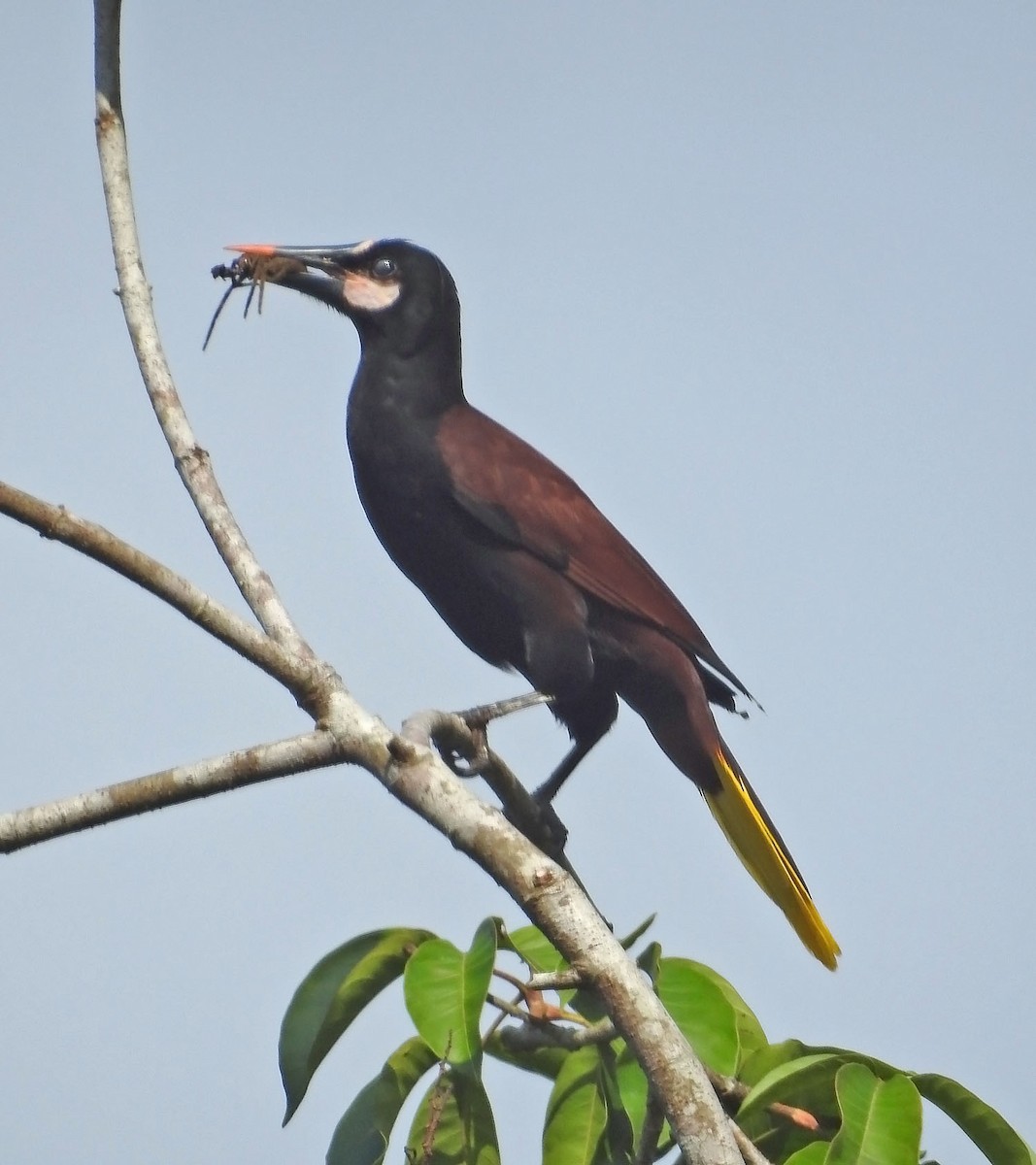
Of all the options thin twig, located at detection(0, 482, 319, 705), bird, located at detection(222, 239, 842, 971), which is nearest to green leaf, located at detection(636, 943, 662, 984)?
thin twig, located at detection(0, 482, 319, 705)

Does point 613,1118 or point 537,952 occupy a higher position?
point 537,952

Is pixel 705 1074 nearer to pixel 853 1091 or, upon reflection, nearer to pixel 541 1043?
pixel 853 1091

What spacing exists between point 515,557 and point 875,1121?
2.01 meters

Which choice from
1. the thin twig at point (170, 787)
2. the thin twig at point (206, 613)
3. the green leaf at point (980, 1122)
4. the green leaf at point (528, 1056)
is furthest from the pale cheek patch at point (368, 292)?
the green leaf at point (980, 1122)

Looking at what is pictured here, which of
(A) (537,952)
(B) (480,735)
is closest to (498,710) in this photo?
(B) (480,735)

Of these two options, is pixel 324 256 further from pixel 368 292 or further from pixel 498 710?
pixel 498 710

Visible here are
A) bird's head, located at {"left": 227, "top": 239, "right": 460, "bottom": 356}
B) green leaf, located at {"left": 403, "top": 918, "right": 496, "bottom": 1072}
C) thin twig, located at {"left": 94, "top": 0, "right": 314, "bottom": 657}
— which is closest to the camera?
green leaf, located at {"left": 403, "top": 918, "right": 496, "bottom": 1072}

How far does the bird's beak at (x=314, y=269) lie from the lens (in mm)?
3773

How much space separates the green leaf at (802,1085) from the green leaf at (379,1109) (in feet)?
1.52

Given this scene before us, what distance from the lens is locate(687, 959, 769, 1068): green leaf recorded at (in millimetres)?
2148

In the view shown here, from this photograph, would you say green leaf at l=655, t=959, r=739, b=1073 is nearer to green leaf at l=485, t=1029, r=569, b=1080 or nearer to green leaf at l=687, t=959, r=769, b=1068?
green leaf at l=687, t=959, r=769, b=1068

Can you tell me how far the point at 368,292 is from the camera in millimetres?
3891

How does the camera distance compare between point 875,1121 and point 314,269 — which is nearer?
point 875,1121

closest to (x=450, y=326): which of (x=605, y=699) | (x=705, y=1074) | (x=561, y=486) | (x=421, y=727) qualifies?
(x=561, y=486)
